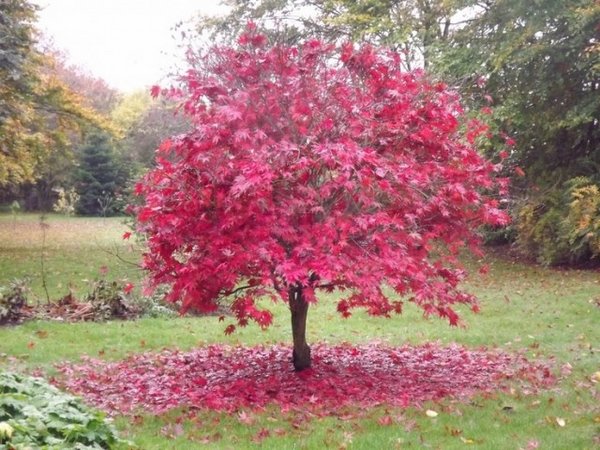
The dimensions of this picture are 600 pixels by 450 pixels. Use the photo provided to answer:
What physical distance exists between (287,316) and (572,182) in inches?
314

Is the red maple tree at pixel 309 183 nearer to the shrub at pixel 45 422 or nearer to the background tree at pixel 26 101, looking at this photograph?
the shrub at pixel 45 422

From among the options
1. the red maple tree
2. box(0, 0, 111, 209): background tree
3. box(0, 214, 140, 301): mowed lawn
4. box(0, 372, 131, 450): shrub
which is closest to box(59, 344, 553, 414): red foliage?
the red maple tree

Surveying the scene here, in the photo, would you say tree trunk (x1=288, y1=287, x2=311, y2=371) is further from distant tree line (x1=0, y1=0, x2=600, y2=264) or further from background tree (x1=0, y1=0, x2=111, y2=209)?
background tree (x1=0, y1=0, x2=111, y2=209)

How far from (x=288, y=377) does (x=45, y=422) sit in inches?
125

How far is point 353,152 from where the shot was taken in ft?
18.6

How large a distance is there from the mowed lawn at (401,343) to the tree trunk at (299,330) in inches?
52.6

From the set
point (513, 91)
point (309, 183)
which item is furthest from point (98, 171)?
point (309, 183)

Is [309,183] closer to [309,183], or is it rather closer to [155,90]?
[309,183]

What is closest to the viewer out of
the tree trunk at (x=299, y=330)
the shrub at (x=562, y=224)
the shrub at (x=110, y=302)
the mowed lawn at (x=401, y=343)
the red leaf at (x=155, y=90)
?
the mowed lawn at (x=401, y=343)

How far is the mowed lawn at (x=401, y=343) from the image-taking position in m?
5.15

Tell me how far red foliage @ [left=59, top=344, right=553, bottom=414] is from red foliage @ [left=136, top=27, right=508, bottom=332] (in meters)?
0.76

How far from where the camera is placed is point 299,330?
7.16 m

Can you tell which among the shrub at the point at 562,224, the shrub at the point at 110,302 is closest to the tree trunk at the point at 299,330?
the shrub at the point at 110,302

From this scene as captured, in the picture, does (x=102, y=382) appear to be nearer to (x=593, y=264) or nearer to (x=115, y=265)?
(x=115, y=265)
